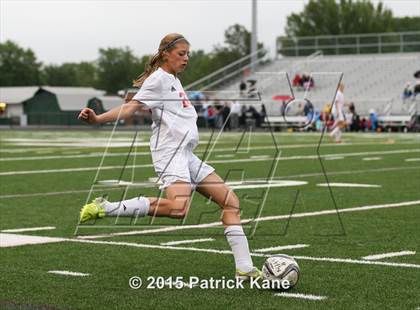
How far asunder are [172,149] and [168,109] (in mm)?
288

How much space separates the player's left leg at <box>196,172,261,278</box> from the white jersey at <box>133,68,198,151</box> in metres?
0.32

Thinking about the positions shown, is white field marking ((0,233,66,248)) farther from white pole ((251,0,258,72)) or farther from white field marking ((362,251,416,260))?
white pole ((251,0,258,72))

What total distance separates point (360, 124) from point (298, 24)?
48.9 meters

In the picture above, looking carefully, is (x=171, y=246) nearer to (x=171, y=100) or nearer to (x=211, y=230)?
(x=211, y=230)

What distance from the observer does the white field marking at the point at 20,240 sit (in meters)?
8.84

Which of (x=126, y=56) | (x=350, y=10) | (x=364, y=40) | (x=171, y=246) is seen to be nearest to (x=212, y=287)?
(x=171, y=246)

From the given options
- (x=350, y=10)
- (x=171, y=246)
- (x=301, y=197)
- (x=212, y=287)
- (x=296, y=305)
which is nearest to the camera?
(x=296, y=305)

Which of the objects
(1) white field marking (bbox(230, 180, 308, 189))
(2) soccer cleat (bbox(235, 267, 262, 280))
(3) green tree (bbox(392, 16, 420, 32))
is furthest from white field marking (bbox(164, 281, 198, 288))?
(3) green tree (bbox(392, 16, 420, 32))

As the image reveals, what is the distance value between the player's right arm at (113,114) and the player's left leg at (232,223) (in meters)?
0.72

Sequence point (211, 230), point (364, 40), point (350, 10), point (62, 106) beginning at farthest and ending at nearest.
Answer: point (350, 10) < point (62, 106) < point (364, 40) < point (211, 230)

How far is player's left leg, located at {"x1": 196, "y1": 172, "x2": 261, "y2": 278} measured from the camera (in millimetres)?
6758

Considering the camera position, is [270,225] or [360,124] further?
[360,124]

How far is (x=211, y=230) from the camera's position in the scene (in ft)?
32.3

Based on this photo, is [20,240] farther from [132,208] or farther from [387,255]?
[387,255]
